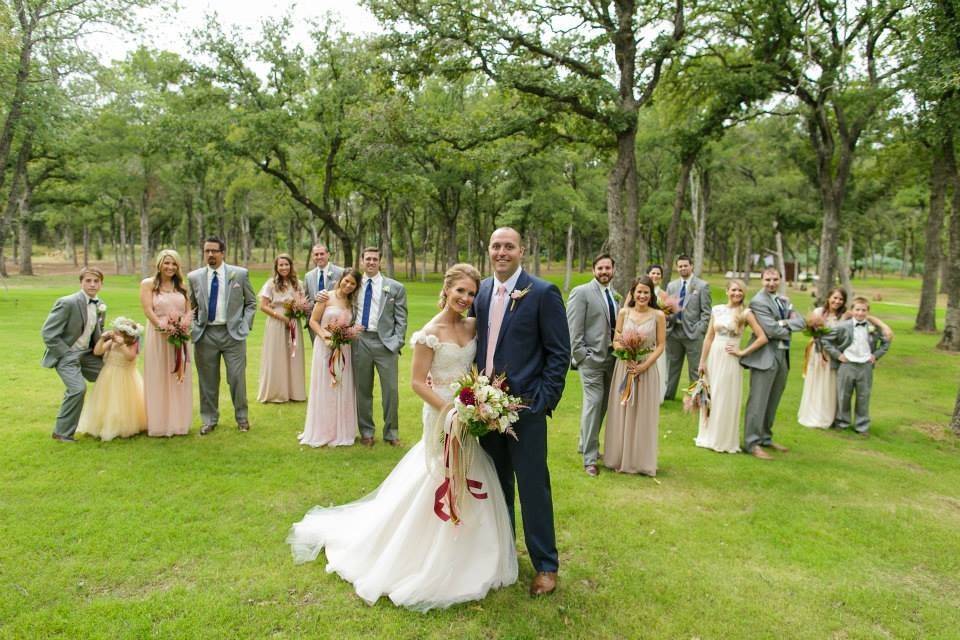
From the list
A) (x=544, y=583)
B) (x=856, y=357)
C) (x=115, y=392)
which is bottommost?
(x=544, y=583)

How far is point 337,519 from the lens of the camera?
4969mm

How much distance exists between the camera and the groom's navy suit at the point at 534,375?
13.6ft

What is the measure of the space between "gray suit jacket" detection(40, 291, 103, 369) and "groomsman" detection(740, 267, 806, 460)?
8.42 meters

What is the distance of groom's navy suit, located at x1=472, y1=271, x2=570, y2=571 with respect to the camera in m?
4.14

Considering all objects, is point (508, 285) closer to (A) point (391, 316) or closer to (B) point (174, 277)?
(A) point (391, 316)

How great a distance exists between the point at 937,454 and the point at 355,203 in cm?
4720

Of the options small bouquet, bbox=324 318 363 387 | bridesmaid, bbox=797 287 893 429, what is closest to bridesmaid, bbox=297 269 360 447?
small bouquet, bbox=324 318 363 387

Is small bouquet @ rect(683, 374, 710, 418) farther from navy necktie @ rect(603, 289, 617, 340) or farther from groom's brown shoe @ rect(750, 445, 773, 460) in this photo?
navy necktie @ rect(603, 289, 617, 340)

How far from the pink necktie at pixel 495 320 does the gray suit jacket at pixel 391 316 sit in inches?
132

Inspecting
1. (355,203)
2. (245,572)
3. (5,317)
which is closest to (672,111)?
(245,572)

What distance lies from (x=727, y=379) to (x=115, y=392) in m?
7.96

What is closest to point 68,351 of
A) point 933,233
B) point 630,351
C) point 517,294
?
A: point 517,294

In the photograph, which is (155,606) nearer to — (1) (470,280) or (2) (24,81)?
(1) (470,280)

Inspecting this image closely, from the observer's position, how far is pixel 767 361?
7688 millimetres
